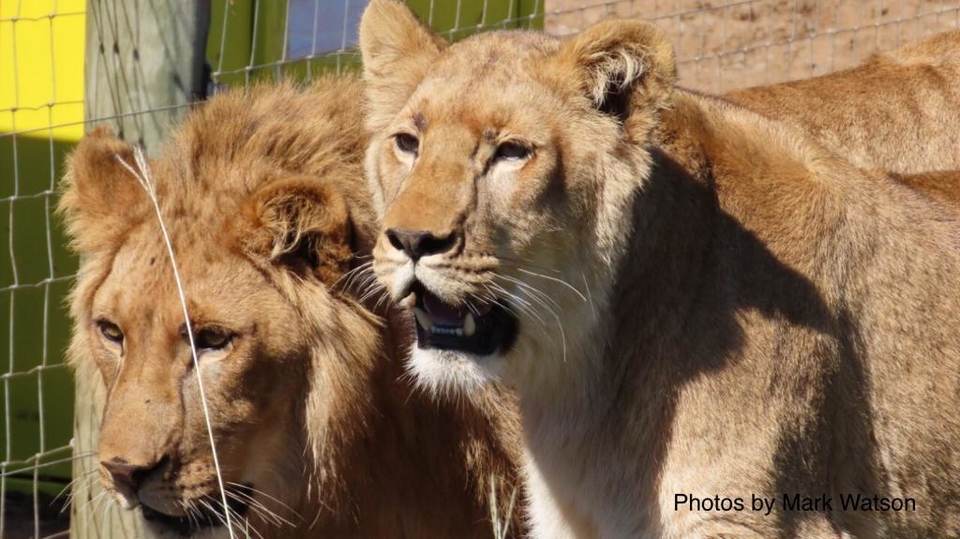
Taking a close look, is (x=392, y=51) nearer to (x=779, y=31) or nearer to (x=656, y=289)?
(x=656, y=289)

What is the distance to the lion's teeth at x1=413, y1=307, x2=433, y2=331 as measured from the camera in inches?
156

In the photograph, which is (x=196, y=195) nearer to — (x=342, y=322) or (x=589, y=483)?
(x=342, y=322)

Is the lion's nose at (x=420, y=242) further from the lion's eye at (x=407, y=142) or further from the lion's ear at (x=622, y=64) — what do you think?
the lion's ear at (x=622, y=64)

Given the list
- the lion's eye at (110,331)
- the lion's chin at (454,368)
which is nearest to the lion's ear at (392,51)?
the lion's chin at (454,368)

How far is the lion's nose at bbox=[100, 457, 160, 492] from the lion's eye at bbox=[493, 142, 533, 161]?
129cm

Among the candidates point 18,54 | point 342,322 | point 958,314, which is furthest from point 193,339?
point 18,54

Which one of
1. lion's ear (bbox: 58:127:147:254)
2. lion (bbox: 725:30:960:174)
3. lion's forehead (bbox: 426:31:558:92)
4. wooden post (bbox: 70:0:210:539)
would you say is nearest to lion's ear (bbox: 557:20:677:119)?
lion's forehead (bbox: 426:31:558:92)

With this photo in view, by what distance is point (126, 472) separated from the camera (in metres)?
4.25

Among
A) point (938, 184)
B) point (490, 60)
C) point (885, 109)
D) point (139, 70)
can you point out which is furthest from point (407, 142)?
point (885, 109)

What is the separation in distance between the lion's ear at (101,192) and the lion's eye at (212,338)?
541mm

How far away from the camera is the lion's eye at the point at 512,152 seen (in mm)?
3941

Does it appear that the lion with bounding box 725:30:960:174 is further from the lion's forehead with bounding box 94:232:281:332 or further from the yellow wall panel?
the lion's forehead with bounding box 94:232:281:332

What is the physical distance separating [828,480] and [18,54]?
14.7 ft

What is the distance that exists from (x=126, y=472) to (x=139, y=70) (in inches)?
66.0
